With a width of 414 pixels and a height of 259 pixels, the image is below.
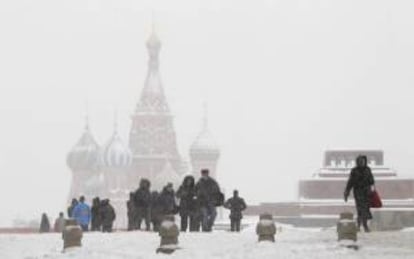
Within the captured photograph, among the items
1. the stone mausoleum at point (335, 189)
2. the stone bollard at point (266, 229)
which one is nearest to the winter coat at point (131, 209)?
the stone bollard at point (266, 229)

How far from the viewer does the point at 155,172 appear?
440 ft

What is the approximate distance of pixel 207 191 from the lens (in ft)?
80.5

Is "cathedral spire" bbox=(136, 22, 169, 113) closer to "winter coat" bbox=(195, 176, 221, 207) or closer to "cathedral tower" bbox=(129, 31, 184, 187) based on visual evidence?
"cathedral tower" bbox=(129, 31, 184, 187)

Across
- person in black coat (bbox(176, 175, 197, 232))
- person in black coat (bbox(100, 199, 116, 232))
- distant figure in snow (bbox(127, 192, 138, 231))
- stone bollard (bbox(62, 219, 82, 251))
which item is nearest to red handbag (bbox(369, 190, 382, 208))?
person in black coat (bbox(176, 175, 197, 232))

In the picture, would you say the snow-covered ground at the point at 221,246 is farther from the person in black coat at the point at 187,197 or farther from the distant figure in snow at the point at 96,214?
the distant figure in snow at the point at 96,214

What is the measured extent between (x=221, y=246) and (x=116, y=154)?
110 meters

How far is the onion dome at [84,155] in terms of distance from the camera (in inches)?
5167

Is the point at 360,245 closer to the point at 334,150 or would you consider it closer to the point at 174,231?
the point at 174,231

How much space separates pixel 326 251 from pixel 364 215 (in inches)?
107

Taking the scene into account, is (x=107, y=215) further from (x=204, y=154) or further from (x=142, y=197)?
(x=204, y=154)

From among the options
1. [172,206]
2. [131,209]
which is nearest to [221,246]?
[172,206]

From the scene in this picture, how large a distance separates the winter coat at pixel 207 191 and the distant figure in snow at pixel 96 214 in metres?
3.88

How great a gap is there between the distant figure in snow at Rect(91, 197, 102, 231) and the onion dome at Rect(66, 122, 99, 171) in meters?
102

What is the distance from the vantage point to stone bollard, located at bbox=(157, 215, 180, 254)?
19641 millimetres
